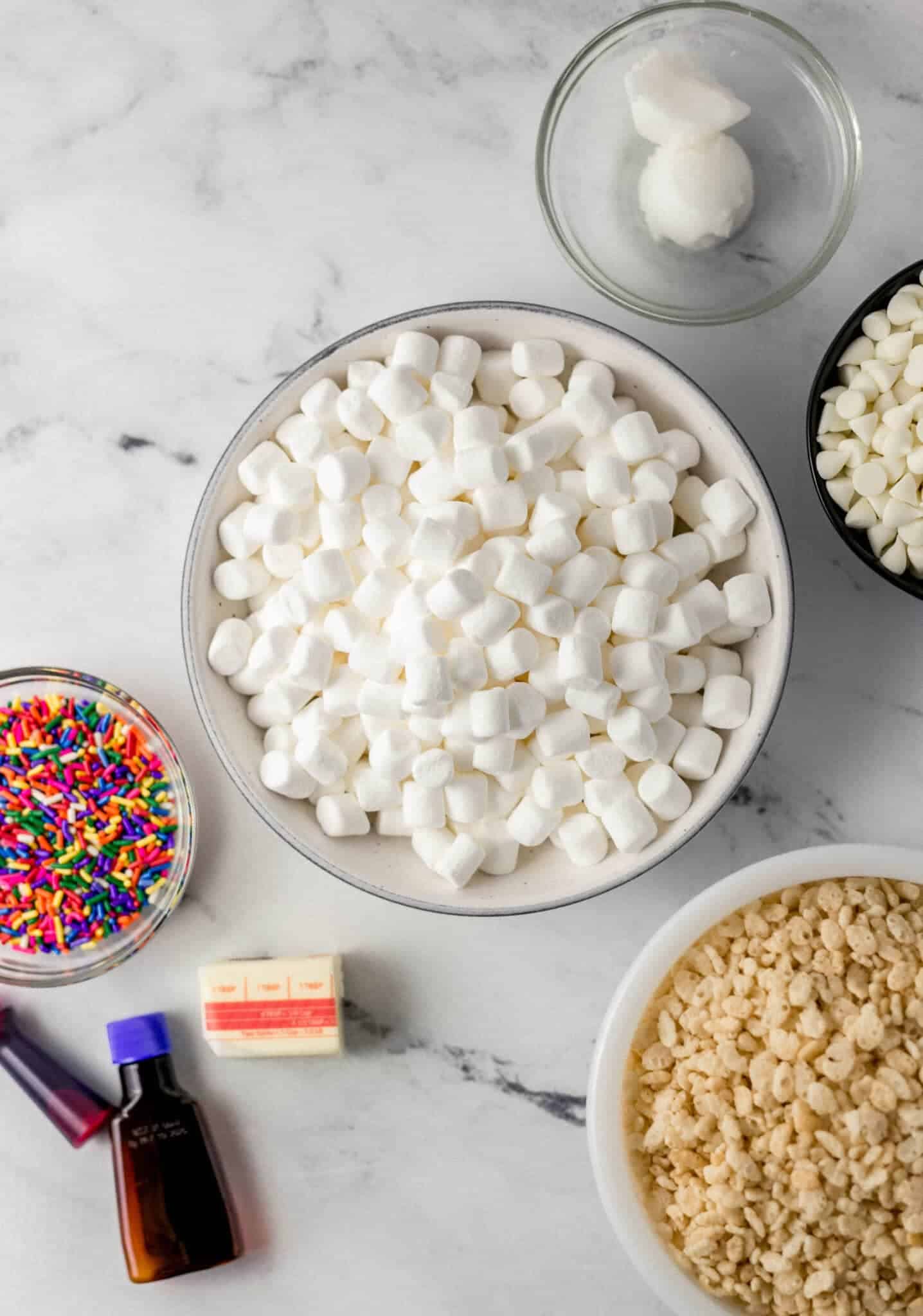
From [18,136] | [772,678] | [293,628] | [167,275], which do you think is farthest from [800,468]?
[18,136]

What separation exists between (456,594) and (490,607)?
0.12 ft

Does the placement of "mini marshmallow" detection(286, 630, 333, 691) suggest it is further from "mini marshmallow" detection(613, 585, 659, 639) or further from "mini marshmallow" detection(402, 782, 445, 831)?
"mini marshmallow" detection(613, 585, 659, 639)

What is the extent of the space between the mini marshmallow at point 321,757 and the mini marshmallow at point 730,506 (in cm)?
45

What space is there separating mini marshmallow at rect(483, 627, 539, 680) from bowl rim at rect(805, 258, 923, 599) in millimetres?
339

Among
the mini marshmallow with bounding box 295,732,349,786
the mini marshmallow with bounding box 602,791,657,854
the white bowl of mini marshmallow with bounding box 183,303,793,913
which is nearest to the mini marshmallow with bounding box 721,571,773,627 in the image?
the white bowl of mini marshmallow with bounding box 183,303,793,913

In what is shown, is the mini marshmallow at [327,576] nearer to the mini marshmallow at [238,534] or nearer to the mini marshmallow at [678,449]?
the mini marshmallow at [238,534]

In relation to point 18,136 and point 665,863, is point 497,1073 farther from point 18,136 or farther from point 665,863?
point 18,136

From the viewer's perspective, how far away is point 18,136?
1.40 meters

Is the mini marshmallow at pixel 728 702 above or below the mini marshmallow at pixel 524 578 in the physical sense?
below

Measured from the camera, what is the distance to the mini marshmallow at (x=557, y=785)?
1.21 metres

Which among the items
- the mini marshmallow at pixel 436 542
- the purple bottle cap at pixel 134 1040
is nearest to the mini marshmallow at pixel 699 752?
the mini marshmallow at pixel 436 542

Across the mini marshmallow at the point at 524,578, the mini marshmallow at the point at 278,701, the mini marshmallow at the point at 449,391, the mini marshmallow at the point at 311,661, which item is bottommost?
the mini marshmallow at the point at 278,701

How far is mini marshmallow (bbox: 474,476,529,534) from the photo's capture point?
1168mm

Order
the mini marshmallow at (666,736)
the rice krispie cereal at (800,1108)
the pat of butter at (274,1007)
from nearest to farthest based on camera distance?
1. the rice krispie cereal at (800,1108)
2. the mini marshmallow at (666,736)
3. the pat of butter at (274,1007)
